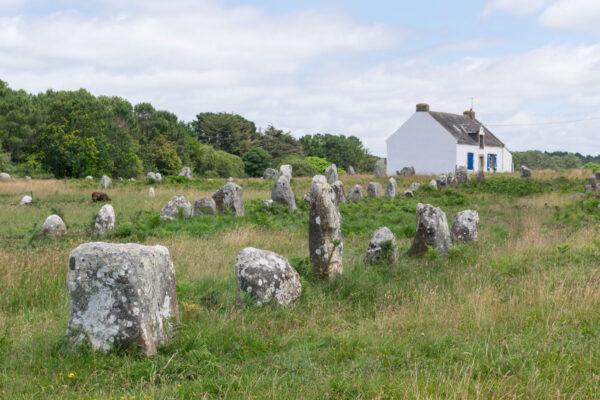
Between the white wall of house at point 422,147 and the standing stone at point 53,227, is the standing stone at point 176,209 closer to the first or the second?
the standing stone at point 53,227

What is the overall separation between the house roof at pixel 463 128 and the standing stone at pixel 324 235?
44.4 m

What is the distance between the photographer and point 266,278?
7.70 m

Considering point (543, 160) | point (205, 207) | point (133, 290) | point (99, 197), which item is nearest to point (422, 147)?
point (99, 197)

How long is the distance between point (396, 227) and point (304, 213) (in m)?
4.95

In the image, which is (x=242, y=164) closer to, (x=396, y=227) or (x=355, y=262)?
(x=396, y=227)

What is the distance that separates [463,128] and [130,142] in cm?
3681

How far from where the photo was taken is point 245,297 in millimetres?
7496

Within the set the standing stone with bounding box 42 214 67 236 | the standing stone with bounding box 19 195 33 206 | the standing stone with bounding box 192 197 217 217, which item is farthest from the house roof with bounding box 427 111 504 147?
the standing stone with bounding box 42 214 67 236

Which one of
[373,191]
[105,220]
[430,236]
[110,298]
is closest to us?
[110,298]

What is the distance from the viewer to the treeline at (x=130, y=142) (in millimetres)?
46656

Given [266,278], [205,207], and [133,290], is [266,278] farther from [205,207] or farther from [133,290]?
[205,207]

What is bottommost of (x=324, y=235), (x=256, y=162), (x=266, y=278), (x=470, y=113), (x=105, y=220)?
(x=266, y=278)

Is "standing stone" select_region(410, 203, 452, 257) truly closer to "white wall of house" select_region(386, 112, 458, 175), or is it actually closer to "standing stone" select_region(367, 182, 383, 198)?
"standing stone" select_region(367, 182, 383, 198)

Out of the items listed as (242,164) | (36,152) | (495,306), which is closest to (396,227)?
(495,306)
